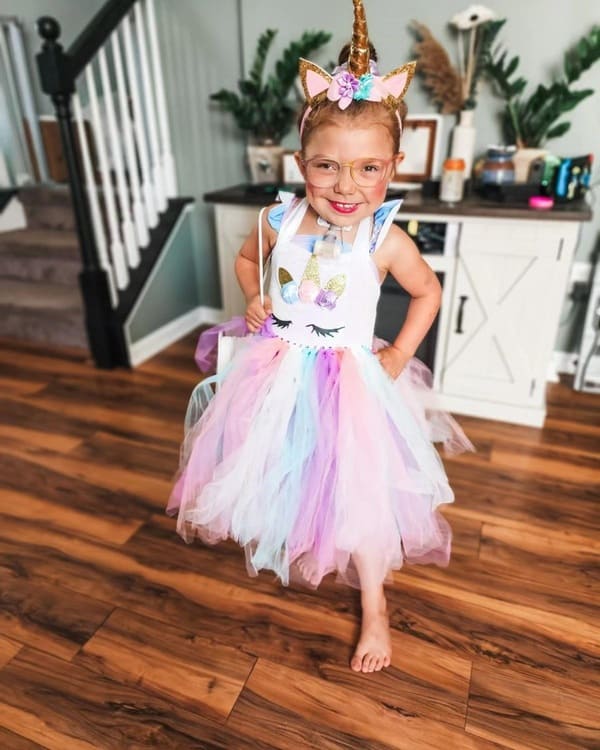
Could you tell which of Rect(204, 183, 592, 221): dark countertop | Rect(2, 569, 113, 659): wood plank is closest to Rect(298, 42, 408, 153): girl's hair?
Rect(204, 183, 592, 221): dark countertop

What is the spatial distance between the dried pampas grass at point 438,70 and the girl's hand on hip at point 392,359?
1481mm

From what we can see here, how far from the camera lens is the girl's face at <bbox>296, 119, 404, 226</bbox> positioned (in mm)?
997

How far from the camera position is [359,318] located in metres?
1.20

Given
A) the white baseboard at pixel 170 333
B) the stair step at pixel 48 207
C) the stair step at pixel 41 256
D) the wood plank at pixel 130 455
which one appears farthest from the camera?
the stair step at pixel 48 207

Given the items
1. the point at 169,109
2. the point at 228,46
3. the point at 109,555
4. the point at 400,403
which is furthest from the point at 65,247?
the point at 400,403

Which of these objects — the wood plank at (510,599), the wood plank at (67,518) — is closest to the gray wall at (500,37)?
the wood plank at (510,599)

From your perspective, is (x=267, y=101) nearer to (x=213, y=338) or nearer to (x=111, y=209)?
(x=111, y=209)

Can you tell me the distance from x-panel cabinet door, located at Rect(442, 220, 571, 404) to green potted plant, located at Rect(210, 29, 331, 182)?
102 centimetres

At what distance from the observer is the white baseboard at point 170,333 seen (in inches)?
109

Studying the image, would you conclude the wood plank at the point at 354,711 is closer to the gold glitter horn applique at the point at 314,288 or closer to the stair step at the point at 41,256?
the gold glitter horn applique at the point at 314,288

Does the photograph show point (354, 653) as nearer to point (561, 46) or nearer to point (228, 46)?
point (561, 46)

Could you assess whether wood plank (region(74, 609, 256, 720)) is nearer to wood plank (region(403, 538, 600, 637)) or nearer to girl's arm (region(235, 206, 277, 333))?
wood plank (region(403, 538, 600, 637))

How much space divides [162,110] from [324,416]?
227 cm

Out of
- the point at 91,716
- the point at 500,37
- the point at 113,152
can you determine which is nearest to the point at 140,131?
the point at 113,152
